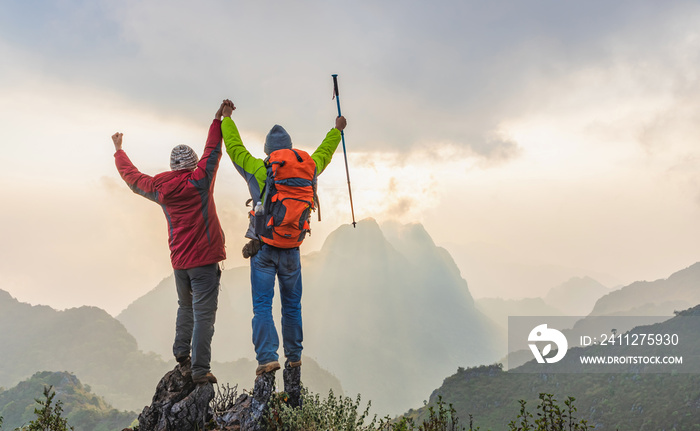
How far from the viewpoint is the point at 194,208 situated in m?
7.52

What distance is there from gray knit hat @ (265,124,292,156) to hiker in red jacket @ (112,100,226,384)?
32.0 inches

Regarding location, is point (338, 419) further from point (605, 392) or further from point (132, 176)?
point (605, 392)

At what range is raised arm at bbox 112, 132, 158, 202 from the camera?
7.77 metres

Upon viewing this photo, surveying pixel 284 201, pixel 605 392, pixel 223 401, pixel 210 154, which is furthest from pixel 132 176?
pixel 605 392

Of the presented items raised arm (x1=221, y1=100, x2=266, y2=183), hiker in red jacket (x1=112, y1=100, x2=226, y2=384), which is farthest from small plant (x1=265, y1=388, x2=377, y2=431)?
raised arm (x1=221, y1=100, x2=266, y2=183)

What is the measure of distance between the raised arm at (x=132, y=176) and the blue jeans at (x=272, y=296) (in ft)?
7.37

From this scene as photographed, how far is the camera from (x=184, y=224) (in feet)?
24.8

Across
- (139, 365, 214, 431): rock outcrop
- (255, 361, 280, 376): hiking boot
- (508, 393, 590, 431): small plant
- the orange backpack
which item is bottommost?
(508, 393, 590, 431): small plant

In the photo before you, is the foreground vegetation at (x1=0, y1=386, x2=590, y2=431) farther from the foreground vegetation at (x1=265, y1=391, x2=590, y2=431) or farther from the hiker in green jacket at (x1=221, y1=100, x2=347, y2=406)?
the hiker in green jacket at (x1=221, y1=100, x2=347, y2=406)

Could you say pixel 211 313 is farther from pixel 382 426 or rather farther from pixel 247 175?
pixel 382 426

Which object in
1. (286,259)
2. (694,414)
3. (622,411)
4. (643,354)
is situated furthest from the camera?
(643,354)

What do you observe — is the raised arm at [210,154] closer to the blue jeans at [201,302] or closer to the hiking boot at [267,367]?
the blue jeans at [201,302]

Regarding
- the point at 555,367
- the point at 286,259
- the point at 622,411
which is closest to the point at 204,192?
the point at 286,259

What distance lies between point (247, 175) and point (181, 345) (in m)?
3.26
